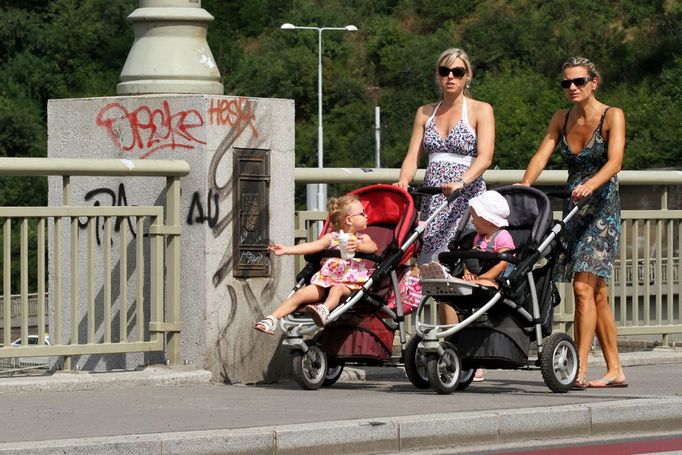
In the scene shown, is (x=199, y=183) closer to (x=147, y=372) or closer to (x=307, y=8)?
(x=147, y=372)

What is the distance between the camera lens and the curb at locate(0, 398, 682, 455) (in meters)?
7.36

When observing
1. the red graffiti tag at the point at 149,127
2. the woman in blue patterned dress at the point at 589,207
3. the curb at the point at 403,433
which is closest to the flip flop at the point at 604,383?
the woman in blue patterned dress at the point at 589,207

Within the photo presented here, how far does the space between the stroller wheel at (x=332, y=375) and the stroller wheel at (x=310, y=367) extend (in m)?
0.16

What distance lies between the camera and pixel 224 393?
32.1ft

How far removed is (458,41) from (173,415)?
75.0 meters

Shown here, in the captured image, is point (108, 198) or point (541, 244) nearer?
point (541, 244)

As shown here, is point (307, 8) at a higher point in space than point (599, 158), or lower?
higher

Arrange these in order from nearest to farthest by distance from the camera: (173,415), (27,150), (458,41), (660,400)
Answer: (173,415), (660,400), (27,150), (458,41)

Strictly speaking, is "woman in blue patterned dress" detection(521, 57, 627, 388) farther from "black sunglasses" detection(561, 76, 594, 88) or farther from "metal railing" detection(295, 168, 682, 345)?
"metal railing" detection(295, 168, 682, 345)

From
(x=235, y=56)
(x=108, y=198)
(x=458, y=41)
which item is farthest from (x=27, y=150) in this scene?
(x=108, y=198)

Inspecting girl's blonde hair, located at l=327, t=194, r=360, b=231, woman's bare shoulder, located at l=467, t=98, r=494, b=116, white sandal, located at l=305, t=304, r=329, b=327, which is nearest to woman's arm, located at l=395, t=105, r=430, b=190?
woman's bare shoulder, located at l=467, t=98, r=494, b=116

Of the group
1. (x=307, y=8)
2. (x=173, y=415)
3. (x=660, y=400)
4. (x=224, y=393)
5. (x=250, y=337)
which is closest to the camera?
(x=173, y=415)

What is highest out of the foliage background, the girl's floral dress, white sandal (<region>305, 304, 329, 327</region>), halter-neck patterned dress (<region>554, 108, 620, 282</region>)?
the foliage background

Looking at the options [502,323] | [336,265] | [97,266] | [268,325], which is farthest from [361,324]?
[97,266]
